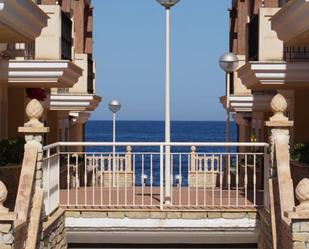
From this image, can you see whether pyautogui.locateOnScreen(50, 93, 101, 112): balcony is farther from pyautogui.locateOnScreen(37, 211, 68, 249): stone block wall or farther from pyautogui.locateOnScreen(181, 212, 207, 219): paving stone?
pyautogui.locateOnScreen(181, 212, 207, 219): paving stone

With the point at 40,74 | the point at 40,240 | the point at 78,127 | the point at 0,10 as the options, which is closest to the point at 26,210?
the point at 40,240

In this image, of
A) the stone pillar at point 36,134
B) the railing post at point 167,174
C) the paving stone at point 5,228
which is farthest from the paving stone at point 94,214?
the paving stone at point 5,228

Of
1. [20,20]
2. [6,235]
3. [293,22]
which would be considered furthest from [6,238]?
[293,22]

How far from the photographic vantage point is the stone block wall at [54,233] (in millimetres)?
12287

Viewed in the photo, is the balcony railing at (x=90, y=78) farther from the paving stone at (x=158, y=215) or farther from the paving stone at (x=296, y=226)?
the paving stone at (x=296, y=226)

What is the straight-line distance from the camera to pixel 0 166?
15.0 metres

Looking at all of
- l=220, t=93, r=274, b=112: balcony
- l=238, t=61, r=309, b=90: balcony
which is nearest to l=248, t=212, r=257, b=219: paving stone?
l=238, t=61, r=309, b=90: balcony

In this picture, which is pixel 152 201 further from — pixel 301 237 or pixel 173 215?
pixel 301 237

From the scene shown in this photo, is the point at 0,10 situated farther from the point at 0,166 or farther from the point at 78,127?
the point at 78,127

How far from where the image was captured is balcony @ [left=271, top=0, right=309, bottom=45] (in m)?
13.4

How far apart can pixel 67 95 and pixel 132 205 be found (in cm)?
974

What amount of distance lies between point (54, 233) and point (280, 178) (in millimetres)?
3644

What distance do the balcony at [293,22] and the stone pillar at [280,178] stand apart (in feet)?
4.96

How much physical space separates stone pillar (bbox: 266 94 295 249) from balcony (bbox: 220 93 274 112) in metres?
10.1
